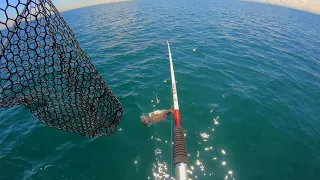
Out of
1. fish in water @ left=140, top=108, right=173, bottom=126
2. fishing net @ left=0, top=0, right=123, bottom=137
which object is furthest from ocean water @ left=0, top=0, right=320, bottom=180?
fishing net @ left=0, top=0, right=123, bottom=137

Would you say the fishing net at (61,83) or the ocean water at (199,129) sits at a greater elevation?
the fishing net at (61,83)

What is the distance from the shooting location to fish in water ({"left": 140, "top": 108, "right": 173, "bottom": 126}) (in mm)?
8164

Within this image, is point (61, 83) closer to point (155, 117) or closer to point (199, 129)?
point (155, 117)

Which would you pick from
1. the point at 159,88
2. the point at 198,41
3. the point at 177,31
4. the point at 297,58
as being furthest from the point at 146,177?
the point at 177,31

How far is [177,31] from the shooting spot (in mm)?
→ 23891

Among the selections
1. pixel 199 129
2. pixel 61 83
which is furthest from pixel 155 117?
pixel 61 83

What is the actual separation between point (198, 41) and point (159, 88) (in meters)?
11.1

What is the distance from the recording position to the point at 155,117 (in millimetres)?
8297

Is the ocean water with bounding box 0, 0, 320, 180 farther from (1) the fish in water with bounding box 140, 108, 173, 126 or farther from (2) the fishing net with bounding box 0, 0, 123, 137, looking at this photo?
(2) the fishing net with bounding box 0, 0, 123, 137

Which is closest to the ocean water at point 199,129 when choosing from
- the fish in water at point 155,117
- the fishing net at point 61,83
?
the fish in water at point 155,117

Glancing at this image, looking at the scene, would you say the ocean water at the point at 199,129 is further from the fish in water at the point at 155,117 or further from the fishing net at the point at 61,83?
the fishing net at the point at 61,83

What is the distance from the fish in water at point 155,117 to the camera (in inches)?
321

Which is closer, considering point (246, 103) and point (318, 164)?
point (318, 164)

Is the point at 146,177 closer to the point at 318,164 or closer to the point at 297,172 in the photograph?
the point at 297,172
